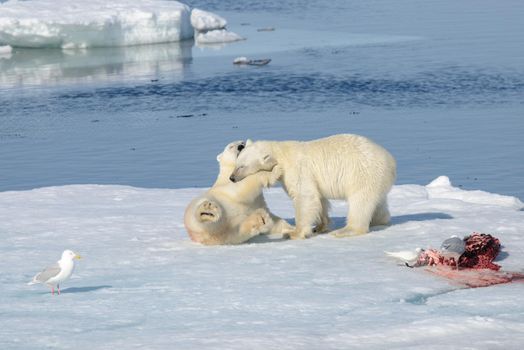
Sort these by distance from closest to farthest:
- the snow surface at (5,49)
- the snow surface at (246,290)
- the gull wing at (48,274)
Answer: the snow surface at (246,290) → the gull wing at (48,274) → the snow surface at (5,49)

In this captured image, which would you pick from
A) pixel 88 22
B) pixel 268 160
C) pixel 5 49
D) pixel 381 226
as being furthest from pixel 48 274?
pixel 5 49

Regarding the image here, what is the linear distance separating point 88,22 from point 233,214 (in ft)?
66.8

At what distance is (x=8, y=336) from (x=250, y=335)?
123cm

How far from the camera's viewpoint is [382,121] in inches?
715

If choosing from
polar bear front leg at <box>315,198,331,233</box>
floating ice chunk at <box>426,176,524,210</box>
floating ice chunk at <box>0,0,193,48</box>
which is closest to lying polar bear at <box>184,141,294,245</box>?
polar bear front leg at <box>315,198,331,233</box>

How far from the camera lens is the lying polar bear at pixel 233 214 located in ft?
24.0

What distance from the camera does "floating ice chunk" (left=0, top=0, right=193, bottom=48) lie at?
1056 inches

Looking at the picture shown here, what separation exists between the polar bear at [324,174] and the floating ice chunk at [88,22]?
20.1m

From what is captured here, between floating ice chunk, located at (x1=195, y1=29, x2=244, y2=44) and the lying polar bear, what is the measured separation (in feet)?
70.8

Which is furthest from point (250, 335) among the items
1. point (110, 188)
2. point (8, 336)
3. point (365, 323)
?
point (110, 188)

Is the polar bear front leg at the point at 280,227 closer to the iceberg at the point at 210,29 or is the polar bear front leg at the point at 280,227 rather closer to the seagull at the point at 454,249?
the seagull at the point at 454,249

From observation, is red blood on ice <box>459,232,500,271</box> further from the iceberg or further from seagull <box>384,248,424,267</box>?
the iceberg

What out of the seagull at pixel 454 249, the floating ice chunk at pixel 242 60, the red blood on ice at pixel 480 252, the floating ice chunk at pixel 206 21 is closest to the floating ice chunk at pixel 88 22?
the floating ice chunk at pixel 206 21

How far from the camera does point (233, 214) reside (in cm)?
746
